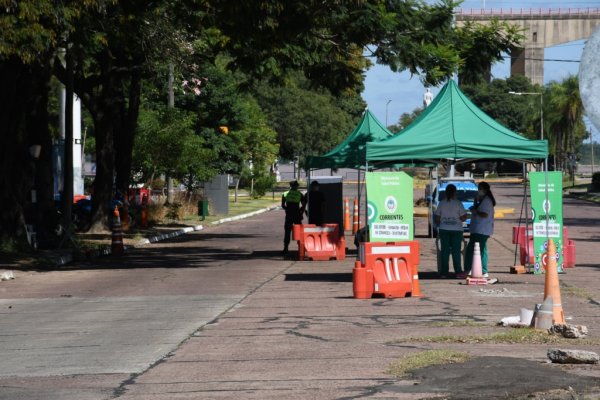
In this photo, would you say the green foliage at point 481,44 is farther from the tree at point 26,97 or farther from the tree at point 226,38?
the tree at point 26,97

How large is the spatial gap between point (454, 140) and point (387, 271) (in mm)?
3913

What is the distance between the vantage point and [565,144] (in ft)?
364

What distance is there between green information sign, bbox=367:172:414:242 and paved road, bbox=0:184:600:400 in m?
1.12

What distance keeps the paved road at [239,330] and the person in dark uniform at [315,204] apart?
2323 millimetres

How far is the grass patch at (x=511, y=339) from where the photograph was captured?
12.1 meters

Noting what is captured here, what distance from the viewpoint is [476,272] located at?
19516mm

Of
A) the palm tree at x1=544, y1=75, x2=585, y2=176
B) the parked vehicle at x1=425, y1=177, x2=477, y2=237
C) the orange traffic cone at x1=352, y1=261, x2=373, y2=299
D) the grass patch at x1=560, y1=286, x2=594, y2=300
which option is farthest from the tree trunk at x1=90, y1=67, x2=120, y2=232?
the palm tree at x1=544, y1=75, x2=585, y2=176

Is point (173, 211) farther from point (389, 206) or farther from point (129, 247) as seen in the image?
point (389, 206)

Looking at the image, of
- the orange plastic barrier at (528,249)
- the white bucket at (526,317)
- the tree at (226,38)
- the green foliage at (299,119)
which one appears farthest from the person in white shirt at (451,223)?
the green foliage at (299,119)

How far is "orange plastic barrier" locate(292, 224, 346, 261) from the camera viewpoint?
2656 centimetres

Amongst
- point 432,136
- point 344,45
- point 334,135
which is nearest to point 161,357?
point 432,136

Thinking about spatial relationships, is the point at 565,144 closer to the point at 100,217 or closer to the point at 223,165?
the point at 223,165

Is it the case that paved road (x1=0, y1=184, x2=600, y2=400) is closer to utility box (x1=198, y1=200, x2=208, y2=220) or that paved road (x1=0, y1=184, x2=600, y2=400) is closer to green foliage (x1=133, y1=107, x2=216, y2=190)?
green foliage (x1=133, y1=107, x2=216, y2=190)

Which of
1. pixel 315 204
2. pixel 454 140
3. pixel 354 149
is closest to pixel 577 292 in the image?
pixel 454 140
